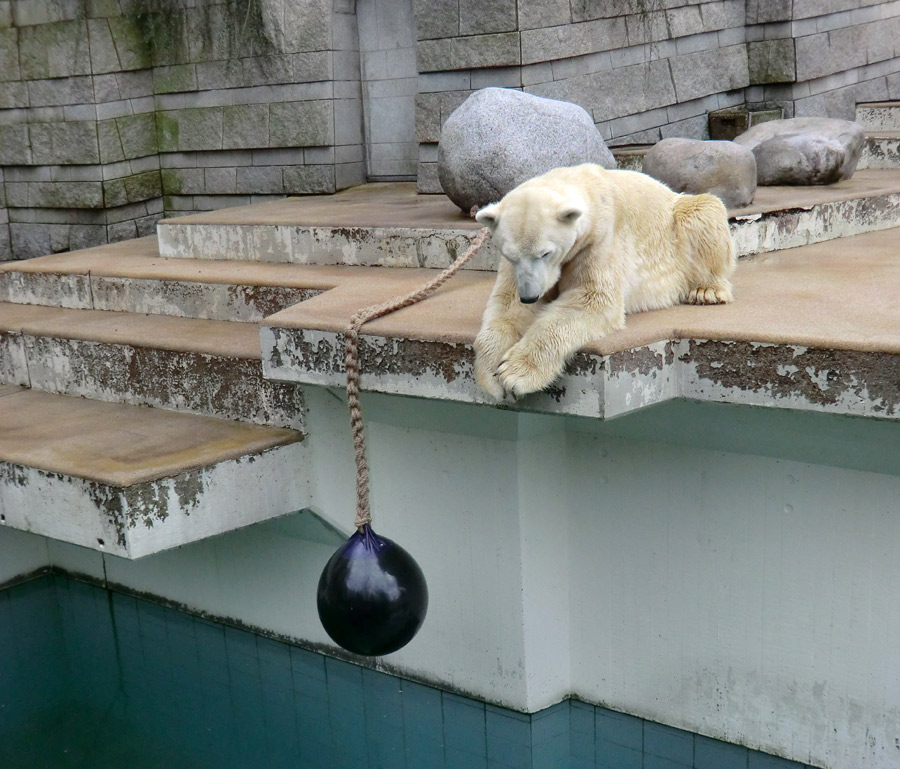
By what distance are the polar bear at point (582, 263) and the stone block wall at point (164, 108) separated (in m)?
4.20

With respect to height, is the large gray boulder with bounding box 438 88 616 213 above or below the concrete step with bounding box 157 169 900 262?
above

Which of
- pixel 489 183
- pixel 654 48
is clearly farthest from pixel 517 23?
pixel 489 183

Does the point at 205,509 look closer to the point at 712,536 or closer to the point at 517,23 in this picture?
the point at 712,536

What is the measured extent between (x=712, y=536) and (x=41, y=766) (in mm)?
2481

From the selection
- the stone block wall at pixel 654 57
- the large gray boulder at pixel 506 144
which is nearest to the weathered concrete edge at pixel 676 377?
the large gray boulder at pixel 506 144

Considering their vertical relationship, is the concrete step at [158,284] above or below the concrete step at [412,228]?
below

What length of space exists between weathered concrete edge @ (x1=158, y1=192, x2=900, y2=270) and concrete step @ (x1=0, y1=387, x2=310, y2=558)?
3.48ft

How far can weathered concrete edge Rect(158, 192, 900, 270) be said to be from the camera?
430 cm

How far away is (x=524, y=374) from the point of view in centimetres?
282

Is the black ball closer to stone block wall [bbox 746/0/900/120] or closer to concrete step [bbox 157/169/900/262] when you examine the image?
concrete step [bbox 157/169/900/262]

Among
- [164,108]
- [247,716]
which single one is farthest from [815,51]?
[247,716]

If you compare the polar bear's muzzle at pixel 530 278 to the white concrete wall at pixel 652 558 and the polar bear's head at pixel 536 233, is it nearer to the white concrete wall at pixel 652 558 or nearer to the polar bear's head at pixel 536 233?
the polar bear's head at pixel 536 233

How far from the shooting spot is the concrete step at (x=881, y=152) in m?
6.22

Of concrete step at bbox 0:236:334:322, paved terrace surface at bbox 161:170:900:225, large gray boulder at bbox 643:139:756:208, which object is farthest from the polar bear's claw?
concrete step at bbox 0:236:334:322
